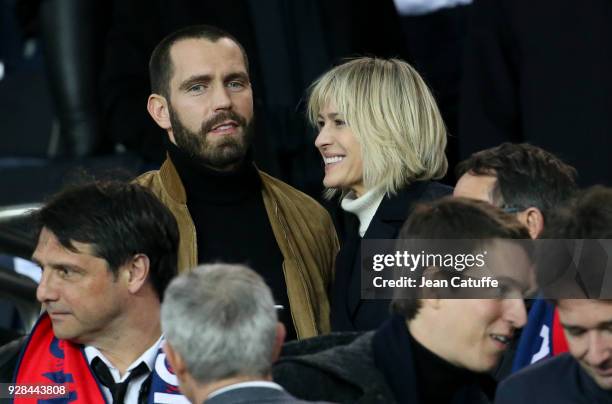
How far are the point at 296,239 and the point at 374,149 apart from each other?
41 cm

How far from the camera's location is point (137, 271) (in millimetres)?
4625

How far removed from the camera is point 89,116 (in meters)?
7.39

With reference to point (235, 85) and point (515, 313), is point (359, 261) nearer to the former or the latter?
point (235, 85)

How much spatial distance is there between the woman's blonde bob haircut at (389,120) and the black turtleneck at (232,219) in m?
0.36

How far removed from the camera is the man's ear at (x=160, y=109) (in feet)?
18.1

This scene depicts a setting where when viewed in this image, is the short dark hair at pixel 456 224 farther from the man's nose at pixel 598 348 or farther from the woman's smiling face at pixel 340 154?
the woman's smiling face at pixel 340 154

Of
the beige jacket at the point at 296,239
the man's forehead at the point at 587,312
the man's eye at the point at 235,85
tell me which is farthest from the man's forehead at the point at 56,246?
the man's forehead at the point at 587,312

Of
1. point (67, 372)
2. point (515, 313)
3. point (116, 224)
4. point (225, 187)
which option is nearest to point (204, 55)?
point (225, 187)

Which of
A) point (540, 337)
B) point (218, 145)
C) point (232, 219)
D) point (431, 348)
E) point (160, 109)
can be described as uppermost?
point (160, 109)

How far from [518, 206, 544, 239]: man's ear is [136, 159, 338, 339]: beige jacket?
0.87 metres

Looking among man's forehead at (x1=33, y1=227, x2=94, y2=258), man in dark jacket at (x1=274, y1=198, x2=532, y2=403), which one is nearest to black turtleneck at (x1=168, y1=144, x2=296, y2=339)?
man's forehead at (x1=33, y1=227, x2=94, y2=258)

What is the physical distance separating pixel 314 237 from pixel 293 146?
4.39 feet

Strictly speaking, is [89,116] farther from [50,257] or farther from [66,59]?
[50,257]

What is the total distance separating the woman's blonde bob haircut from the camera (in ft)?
17.1
